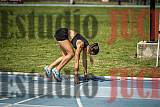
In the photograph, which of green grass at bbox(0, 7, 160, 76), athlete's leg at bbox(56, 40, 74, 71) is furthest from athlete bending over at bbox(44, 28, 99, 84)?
green grass at bbox(0, 7, 160, 76)

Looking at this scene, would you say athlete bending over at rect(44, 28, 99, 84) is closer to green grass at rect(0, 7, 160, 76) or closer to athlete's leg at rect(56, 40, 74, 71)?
athlete's leg at rect(56, 40, 74, 71)

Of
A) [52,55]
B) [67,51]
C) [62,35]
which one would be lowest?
[52,55]

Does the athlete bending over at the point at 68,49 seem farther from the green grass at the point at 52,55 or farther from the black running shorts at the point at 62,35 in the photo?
the green grass at the point at 52,55

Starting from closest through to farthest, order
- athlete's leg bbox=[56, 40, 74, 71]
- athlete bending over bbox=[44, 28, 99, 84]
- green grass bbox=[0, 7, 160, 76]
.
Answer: athlete bending over bbox=[44, 28, 99, 84], athlete's leg bbox=[56, 40, 74, 71], green grass bbox=[0, 7, 160, 76]

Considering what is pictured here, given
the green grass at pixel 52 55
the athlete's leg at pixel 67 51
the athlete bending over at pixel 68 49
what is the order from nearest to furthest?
the athlete bending over at pixel 68 49 < the athlete's leg at pixel 67 51 < the green grass at pixel 52 55

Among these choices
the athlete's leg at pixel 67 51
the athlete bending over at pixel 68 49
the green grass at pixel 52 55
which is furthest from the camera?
the green grass at pixel 52 55

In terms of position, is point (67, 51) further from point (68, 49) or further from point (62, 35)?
point (62, 35)

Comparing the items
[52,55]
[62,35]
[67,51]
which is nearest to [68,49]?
[67,51]

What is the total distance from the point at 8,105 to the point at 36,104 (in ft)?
1.93

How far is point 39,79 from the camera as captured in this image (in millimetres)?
12375

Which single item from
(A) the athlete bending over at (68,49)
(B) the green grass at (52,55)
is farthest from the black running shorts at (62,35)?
(B) the green grass at (52,55)

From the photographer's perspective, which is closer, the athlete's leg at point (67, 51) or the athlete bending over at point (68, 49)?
the athlete bending over at point (68, 49)

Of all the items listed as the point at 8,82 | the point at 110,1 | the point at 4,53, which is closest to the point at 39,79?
the point at 8,82

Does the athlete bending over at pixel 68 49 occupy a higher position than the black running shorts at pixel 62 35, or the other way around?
the black running shorts at pixel 62 35
